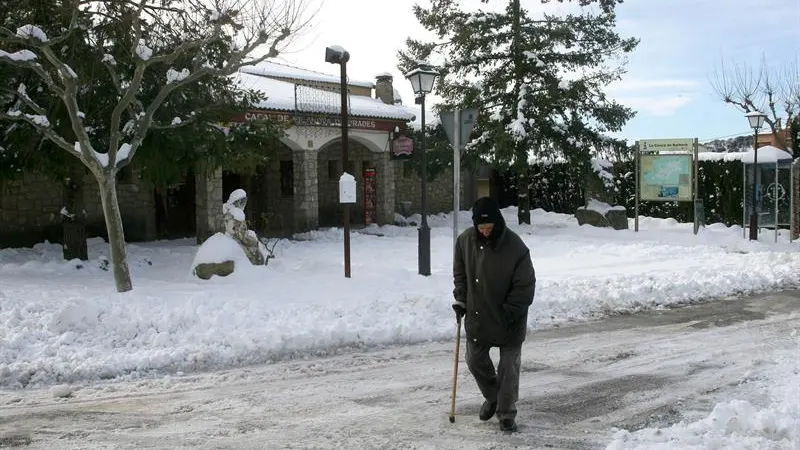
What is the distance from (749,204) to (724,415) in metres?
17.1

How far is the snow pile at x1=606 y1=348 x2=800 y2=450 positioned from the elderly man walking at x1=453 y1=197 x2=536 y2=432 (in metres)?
0.83

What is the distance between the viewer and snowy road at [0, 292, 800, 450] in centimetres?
490

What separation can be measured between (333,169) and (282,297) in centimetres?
1585

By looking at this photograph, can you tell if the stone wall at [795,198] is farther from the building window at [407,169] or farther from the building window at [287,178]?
the building window at [287,178]

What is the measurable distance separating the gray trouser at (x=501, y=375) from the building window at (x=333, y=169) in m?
20.6

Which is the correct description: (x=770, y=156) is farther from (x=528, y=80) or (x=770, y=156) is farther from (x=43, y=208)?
(x=43, y=208)

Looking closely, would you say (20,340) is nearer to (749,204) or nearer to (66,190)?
(66,190)

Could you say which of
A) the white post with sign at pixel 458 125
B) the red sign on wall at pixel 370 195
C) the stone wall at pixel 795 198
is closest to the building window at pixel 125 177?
the red sign on wall at pixel 370 195

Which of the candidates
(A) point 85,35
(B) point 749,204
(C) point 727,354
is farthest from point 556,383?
(B) point 749,204

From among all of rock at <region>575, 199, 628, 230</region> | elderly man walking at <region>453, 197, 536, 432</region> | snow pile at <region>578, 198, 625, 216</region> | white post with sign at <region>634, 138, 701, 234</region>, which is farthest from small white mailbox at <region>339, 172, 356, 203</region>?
snow pile at <region>578, 198, 625, 216</region>

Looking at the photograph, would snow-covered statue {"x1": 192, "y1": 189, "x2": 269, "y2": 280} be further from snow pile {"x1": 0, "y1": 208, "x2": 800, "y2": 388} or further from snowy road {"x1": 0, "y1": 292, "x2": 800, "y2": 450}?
snowy road {"x1": 0, "y1": 292, "x2": 800, "y2": 450}

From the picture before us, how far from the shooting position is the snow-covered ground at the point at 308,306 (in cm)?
647

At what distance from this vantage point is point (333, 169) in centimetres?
2556

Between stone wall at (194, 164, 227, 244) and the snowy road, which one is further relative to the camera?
stone wall at (194, 164, 227, 244)
